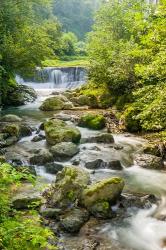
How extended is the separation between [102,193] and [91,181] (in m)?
2.27

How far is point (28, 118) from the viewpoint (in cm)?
2286

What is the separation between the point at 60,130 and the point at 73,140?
33.3 inches

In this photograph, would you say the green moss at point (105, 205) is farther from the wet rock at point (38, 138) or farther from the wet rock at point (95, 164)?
the wet rock at point (38, 138)

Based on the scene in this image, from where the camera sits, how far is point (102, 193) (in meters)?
10.0

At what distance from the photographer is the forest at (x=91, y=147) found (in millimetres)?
8531

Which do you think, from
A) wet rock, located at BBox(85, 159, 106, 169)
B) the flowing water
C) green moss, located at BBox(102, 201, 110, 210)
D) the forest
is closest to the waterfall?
the forest

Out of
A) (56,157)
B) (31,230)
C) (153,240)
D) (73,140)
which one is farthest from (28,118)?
(31,230)

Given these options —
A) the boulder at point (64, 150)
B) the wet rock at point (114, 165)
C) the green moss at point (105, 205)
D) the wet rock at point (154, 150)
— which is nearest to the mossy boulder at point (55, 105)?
the boulder at point (64, 150)

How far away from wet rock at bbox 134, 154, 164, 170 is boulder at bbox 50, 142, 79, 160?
9.01ft

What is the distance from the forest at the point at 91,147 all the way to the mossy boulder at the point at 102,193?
29mm

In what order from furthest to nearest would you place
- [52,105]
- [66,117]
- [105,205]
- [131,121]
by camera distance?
[52,105]
[66,117]
[131,121]
[105,205]

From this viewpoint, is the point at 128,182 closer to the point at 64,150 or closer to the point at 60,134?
the point at 64,150

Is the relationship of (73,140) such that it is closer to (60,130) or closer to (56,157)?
(60,130)

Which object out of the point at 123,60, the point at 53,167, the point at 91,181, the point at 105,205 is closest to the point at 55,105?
the point at 123,60
